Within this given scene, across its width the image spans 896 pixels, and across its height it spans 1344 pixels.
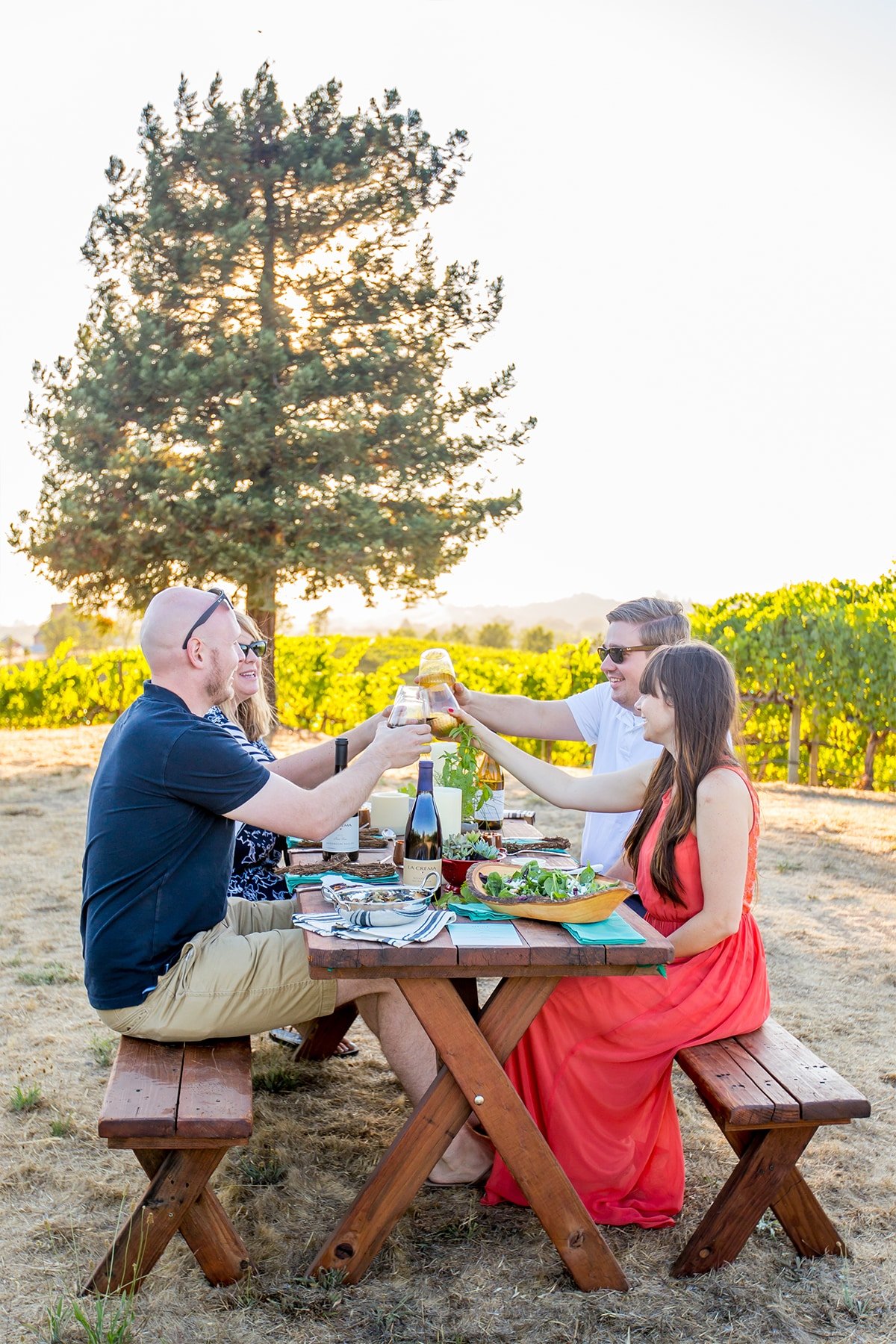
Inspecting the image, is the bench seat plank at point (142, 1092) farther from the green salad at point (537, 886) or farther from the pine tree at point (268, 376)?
the pine tree at point (268, 376)

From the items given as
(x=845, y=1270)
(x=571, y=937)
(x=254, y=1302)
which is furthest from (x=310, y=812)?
(x=845, y=1270)

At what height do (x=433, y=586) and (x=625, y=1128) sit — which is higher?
(x=433, y=586)

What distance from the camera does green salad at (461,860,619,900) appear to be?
2.26 meters

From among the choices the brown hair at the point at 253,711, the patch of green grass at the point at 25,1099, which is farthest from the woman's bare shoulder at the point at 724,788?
the patch of green grass at the point at 25,1099

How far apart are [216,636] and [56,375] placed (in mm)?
11737

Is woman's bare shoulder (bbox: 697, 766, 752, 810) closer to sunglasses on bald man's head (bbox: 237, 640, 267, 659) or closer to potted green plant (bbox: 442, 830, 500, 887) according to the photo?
potted green plant (bbox: 442, 830, 500, 887)

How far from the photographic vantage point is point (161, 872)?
2.41 meters

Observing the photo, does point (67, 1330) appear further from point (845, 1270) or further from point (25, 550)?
point (25, 550)

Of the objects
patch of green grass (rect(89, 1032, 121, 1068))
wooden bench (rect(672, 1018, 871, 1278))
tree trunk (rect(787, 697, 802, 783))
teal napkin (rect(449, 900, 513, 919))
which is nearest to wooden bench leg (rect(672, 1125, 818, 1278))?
wooden bench (rect(672, 1018, 871, 1278))

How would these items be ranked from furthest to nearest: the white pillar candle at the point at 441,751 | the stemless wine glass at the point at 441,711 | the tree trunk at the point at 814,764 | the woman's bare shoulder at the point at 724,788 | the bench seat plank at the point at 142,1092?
the tree trunk at the point at 814,764 < the white pillar candle at the point at 441,751 < the stemless wine glass at the point at 441,711 < the woman's bare shoulder at the point at 724,788 < the bench seat plank at the point at 142,1092

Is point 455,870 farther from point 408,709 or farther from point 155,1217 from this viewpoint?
point 155,1217

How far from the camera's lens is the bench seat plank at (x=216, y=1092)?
204cm

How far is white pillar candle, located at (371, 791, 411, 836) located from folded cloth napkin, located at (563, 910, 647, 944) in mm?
1037

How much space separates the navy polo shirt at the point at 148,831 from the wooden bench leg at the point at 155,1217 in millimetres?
384
